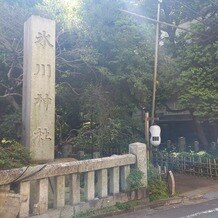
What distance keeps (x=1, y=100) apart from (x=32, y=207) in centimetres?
885

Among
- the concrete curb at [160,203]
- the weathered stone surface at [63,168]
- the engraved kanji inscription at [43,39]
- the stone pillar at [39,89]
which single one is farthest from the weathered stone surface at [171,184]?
the engraved kanji inscription at [43,39]

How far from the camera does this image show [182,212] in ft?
25.7

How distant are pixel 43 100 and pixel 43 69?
2.69 ft

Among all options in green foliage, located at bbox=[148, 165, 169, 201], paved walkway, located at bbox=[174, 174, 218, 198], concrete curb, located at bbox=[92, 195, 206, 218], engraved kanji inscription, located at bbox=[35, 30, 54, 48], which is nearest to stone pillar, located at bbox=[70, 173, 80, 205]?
concrete curb, located at bbox=[92, 195, 206, 218]

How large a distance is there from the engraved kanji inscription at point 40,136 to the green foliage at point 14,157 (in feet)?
1.50

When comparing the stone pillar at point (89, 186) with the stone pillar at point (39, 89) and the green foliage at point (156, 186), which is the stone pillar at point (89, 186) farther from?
the green foliage at point (156, 186)

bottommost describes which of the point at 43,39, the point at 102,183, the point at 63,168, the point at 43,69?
the point at 102,183

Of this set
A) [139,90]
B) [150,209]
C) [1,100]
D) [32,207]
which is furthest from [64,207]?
[1,100]

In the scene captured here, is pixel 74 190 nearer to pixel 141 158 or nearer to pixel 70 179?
pixel 70 179

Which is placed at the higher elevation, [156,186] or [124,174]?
[124,174]

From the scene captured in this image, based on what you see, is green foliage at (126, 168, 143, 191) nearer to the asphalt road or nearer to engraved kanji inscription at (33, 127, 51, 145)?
the asphalt road

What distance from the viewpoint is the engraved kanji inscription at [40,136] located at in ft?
26.4

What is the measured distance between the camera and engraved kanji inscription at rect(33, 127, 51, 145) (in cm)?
804

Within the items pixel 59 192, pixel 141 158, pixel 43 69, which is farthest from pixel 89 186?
pixel 43 69
